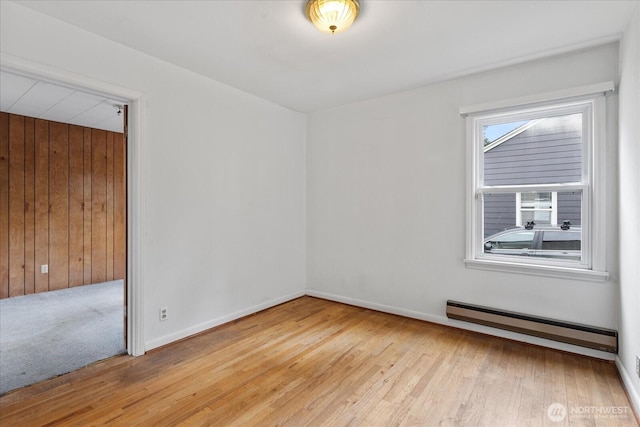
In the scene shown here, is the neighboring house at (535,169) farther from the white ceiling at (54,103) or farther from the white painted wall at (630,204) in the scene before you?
the white ceiling at (54,103)

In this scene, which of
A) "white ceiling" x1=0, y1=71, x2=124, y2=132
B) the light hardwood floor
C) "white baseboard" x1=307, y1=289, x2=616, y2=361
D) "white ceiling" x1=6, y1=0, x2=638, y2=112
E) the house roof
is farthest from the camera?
"white ceiling" x1=0, y1=71, x2=124, y2=132

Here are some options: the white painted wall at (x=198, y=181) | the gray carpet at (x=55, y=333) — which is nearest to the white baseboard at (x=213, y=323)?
the white painted wall at (x=198, y=181)

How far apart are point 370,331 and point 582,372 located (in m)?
1.69

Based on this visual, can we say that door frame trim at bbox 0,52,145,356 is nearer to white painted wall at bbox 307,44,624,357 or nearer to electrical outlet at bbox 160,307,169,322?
electrical outlet at bbox 160,307,169,322

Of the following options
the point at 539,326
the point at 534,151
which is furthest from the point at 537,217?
the point at 539,326

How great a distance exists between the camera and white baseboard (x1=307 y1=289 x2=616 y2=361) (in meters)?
2.73

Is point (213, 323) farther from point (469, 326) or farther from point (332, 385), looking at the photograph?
point (469, 326)

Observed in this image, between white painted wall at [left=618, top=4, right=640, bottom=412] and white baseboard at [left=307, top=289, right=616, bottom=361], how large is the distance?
0.24 metres

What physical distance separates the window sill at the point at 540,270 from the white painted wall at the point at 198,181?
2333mm

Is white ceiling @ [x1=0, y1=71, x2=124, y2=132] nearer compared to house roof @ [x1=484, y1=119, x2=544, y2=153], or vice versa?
house roof @ [x1=484, y1=119, x2=544, y2=153]

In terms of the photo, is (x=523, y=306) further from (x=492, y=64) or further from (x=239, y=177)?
(x=239, y=177)

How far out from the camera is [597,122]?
267cm

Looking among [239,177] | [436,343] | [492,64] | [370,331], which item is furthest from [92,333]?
[492,64]

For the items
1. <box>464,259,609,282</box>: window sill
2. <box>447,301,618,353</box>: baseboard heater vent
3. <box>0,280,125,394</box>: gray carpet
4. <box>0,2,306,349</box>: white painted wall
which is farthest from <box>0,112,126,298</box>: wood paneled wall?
<box>464,259,609,282</box>: window sill
